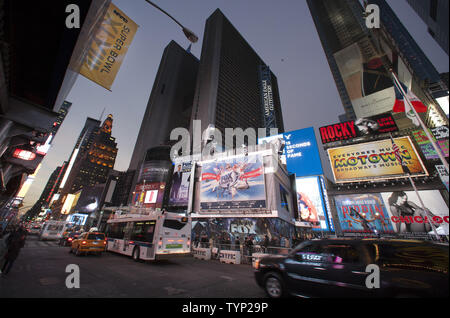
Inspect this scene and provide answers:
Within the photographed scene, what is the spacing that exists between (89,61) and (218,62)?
71.1m

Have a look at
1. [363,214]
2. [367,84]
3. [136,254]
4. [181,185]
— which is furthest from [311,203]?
[136,254]

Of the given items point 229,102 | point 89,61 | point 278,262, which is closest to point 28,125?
point 89,61

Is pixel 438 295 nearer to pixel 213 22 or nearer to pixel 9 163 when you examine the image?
pixel 9 163

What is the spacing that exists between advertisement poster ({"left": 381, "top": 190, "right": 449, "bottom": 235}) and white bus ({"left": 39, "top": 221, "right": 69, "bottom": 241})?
1941 inches

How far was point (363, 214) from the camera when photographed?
25.1 metres

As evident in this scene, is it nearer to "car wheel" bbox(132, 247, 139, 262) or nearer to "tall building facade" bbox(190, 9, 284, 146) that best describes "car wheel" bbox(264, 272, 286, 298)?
"car wheel" bbox(132, 247, 139, 262)

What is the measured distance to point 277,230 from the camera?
66.3ft

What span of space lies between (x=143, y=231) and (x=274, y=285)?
1047 cm

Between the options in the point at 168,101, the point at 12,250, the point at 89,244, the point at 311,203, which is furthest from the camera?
the point at 168,101

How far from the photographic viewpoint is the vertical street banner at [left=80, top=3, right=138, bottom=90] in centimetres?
650

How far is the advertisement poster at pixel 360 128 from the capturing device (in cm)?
2700

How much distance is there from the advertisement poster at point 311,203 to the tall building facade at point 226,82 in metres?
29.2

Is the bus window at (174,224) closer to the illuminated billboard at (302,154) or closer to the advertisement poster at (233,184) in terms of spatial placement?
the advertisement poster at (233,184)

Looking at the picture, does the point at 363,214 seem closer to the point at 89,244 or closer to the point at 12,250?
the point at 89,244
